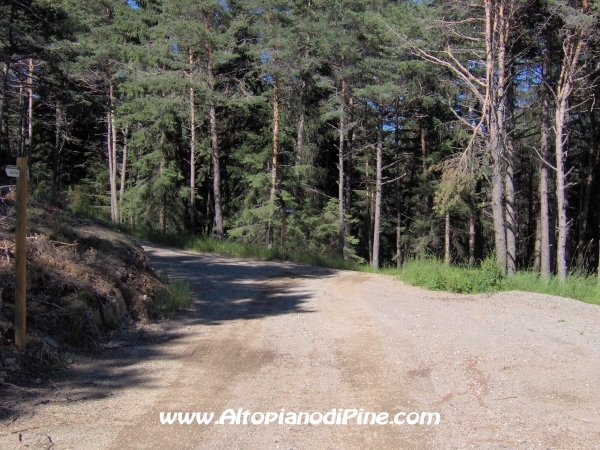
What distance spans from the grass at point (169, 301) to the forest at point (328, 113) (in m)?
9.38

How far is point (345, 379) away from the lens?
18.1 feet

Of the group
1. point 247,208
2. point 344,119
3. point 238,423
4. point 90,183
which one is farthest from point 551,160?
point 90,183

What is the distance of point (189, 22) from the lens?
2373 cm

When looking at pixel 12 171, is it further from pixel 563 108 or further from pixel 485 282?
pixel 563 108

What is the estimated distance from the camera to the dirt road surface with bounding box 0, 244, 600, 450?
4.11 meters

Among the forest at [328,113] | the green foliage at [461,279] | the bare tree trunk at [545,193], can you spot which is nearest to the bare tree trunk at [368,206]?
the forest at [328,113]

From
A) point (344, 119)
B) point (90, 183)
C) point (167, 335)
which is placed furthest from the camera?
point (90, 183)

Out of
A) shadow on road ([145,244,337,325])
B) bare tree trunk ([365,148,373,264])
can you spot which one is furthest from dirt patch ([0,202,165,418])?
bare tree trunk ([365,148,373,264])

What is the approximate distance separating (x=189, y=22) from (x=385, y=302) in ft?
61.2

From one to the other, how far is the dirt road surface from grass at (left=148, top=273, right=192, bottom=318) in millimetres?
256

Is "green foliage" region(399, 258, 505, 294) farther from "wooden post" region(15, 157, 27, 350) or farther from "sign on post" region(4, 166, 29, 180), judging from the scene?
"sign on post" region(4, 166, 29, 180)

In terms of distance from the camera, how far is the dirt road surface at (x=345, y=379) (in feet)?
13.5

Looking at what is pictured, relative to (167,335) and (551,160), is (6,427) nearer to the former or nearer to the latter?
(167,335)

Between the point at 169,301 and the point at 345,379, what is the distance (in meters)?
4.49
